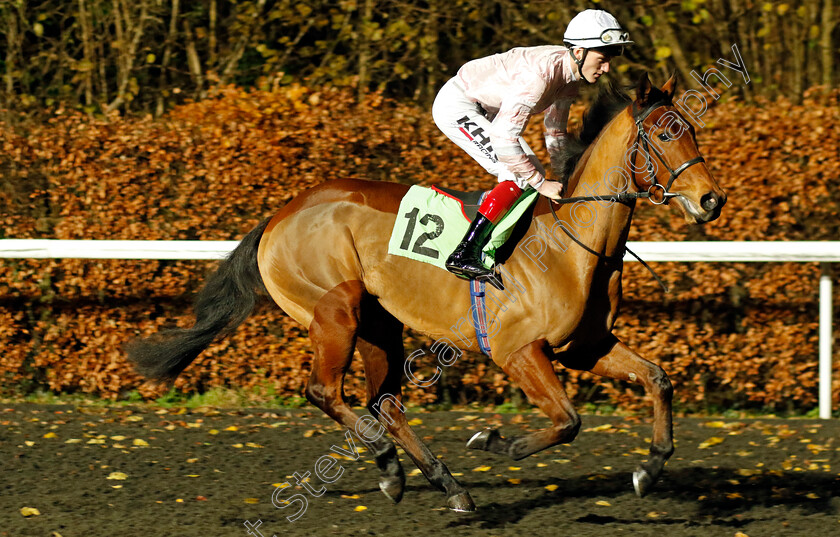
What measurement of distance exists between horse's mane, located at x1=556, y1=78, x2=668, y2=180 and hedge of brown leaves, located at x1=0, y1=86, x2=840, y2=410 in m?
2.06

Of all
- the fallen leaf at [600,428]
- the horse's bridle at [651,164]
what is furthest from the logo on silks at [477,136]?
the fallen leaf at [600,428]

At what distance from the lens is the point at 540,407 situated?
4.23 metres

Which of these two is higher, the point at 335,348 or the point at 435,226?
the point at 435,226

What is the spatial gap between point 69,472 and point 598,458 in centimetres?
276

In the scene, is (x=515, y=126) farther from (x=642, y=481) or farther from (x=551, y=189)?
(x=642, y=481)

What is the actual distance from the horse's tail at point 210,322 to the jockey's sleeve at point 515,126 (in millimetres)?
1606

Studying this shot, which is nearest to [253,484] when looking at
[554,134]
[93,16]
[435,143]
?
[554,134]

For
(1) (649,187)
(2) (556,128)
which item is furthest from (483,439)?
(2) (556,128)

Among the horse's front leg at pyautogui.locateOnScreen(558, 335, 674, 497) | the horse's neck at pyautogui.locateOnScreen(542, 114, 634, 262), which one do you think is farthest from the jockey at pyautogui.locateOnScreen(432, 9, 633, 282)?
the horse's front leg at pyautogui.locateOnScreen(558, 335, 674, 497)

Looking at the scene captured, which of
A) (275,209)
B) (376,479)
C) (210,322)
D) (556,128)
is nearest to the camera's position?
(556,128)

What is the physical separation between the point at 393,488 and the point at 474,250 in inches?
44.5

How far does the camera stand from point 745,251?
20.2 ft

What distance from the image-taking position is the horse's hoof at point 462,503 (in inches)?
176

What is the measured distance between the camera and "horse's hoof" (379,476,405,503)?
4566 millimetres
